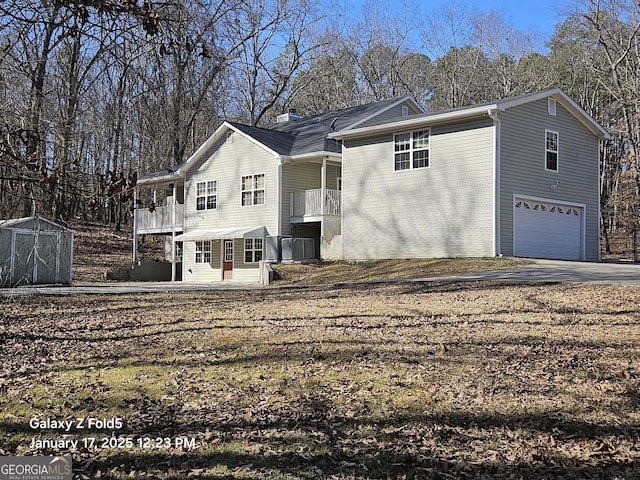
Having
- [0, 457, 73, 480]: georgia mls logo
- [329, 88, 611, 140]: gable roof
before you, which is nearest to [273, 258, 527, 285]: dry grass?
[329, 88, 611, 140]: gable roof

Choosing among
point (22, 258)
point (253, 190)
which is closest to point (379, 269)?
point (253, 190)

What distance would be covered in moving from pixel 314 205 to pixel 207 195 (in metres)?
5.84

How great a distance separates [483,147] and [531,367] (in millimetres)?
12962

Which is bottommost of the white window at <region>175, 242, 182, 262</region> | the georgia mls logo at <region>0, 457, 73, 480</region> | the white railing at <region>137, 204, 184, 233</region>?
the georgia mls logo at <region>0, 457, 73, 480</region>

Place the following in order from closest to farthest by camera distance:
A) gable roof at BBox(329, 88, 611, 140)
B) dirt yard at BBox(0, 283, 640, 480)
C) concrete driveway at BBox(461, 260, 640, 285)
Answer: dirt yard at BBox(0, 283, 640, 480) → concrete driveway at BBox(461, 260, 640, 285) → gable roof at BBox(329, 88, 611, 140)

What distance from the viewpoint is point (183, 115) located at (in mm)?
34375

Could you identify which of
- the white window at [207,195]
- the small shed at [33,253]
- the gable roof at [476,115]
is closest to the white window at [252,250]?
the white window at [207,195]

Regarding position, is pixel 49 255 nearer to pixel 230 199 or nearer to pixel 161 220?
pixel 230 199

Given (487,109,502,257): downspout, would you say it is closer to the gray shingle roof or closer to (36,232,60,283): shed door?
the gray shingle roof

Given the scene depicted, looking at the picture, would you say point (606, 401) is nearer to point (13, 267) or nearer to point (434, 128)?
point (434, 128)

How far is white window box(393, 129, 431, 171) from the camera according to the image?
2009 cm

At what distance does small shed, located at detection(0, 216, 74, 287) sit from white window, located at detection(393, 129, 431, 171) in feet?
34.5

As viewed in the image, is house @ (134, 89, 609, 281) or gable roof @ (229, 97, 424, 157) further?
gable roof @ (229, 97, 424, 157)

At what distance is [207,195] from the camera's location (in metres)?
26.7
